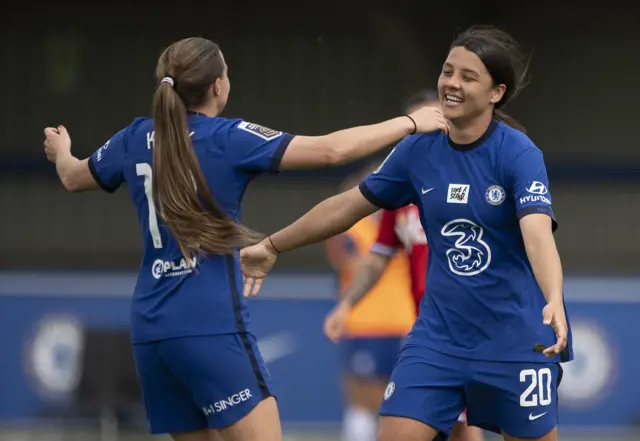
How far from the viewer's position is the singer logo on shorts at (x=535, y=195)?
4699mm

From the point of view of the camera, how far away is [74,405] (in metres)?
9.77

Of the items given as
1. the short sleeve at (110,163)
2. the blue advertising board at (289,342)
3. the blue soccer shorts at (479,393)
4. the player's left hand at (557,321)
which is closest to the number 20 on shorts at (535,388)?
the blue soccer shorts at (479,393)

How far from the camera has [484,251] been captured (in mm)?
4859

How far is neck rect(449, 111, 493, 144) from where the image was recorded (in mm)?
4965

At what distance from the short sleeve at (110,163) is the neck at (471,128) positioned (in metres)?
1.24

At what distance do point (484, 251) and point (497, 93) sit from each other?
1.95 feet

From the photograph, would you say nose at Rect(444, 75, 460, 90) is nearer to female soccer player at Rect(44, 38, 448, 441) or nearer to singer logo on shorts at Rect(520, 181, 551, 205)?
female soccer player at Rect(44, 38, 448, 441)

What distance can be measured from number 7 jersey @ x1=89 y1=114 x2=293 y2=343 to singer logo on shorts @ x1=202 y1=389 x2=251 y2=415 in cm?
23

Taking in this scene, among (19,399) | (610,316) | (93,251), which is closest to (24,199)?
(93,251)

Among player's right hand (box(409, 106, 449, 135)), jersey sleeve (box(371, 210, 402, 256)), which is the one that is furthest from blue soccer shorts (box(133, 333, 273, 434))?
jersey sleeve (box(371, 210, 402, 256))

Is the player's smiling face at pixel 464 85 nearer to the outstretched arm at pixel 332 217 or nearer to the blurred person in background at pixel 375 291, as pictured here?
the outstretched arm at pixel 332 217

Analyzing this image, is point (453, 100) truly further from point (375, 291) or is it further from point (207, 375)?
point (375, 291)

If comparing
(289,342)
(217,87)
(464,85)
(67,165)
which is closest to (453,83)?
(464,85)

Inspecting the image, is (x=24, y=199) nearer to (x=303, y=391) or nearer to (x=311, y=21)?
(x=311, y=21)
